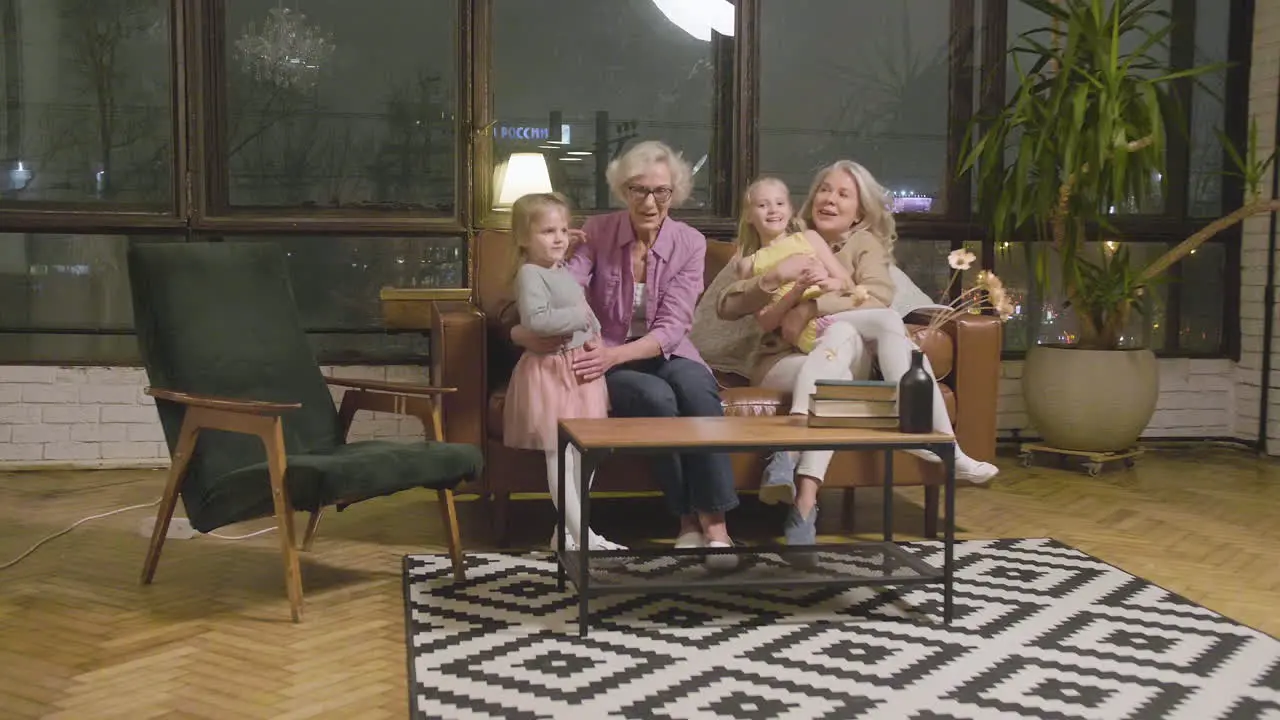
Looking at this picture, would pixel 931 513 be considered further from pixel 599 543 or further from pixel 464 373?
pixel 464 373

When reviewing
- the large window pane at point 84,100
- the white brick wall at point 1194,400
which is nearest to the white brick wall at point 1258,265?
the white brick wall at point 1194,400

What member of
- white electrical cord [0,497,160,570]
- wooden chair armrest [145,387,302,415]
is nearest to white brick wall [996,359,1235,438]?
white electrical cord [0,497,160,570]

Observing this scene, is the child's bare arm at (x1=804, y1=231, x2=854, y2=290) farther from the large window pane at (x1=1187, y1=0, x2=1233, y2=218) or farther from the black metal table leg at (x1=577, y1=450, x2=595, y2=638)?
the large window pane at (x1=1187, y1=0, x2=1233, y2=218)

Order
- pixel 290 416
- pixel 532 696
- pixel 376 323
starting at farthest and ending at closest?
pixel 376 323 → pixel 290 416 → pixel 532 696

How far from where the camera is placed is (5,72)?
5320 millimetres

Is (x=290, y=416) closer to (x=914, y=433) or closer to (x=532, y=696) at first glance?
(x=532, y=696)

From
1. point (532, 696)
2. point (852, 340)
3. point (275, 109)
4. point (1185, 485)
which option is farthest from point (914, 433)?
point (275, 109)

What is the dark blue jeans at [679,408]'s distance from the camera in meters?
3.80

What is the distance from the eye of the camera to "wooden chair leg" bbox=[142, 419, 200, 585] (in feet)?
11.1

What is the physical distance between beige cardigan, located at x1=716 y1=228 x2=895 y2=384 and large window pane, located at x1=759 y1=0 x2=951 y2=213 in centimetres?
141

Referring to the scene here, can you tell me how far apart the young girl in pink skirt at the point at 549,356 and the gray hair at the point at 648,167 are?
0.34 meters

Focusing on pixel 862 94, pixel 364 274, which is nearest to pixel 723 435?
pixel 364 274

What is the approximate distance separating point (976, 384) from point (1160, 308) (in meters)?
2.42

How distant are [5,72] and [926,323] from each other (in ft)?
12.5
